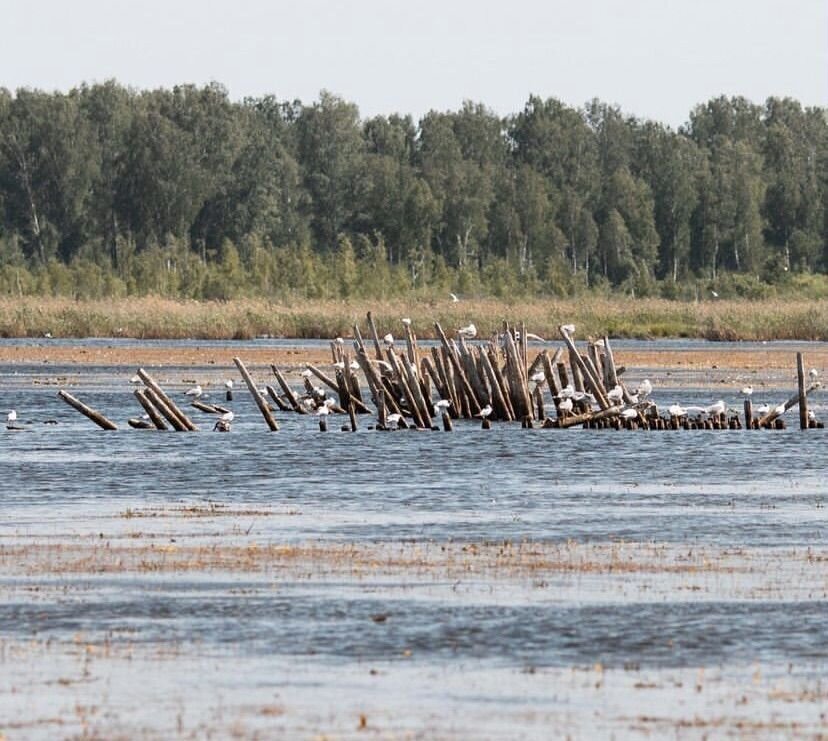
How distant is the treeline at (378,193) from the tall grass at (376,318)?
111 feet

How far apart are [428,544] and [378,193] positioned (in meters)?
116

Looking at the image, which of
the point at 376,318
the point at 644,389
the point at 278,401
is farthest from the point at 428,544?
the point at 376,318

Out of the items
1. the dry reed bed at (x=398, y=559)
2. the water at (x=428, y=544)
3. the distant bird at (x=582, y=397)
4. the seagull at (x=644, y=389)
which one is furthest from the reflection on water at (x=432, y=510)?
the seagull at (x=644, y=389)

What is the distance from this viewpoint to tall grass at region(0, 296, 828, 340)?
80.3 metres

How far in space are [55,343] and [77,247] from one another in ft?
184

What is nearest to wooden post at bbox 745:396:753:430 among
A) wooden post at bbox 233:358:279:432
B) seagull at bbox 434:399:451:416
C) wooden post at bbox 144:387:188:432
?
seagull at bbox 434:399:451:416

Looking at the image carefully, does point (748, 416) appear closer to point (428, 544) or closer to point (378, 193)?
point (428, 544)

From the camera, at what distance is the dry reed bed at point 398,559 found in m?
18.8

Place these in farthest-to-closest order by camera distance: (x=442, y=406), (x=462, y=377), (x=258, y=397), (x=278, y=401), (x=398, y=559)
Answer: (x=278, y=401)
(x=462, y=377)
(x=442, y=406)
(x=258, y=397)
(x=398, y=559)

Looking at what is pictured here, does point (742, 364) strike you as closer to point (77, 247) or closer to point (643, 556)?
point (643, 556)

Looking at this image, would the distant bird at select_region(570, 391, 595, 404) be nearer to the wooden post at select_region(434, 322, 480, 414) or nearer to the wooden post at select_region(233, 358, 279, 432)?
the wooden post at select_region(434, 322, 480, 414)

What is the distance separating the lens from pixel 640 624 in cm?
1603

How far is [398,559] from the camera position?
19797mm

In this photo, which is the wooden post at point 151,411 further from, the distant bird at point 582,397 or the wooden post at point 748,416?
the wooden post at point 748,416
